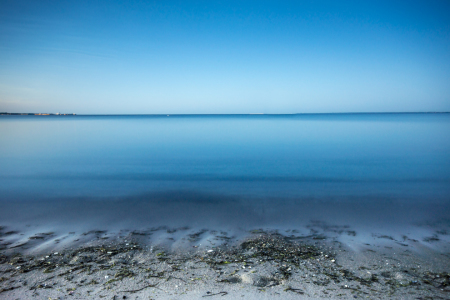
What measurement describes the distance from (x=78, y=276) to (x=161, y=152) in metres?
16.5

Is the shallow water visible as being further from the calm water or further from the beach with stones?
the beach with stones

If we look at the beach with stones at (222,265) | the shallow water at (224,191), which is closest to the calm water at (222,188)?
the shallow water at (224,191)

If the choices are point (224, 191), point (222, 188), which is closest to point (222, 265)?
point (224, 191)

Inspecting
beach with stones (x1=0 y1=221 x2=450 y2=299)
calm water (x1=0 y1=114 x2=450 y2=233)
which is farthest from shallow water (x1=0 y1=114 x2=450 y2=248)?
beach with stones (x1=0 y1=221 x2=450 y2=299)

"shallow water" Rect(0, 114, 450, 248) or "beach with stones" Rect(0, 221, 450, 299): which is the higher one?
"beach with stones" Rect(0, 221, 450, 299)

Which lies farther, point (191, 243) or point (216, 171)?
point (216, 171)

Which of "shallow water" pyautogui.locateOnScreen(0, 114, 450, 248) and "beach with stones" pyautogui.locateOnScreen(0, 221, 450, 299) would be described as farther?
"shallow water" pyautogui.locateOnScreen(0, 114, 450, 248)

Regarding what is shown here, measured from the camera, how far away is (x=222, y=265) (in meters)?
4.57

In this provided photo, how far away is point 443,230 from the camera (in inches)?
250

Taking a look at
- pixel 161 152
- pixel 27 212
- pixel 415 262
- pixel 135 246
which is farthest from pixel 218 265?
pixel 161 152

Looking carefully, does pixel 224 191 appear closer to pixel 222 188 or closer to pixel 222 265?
pixel 222 188

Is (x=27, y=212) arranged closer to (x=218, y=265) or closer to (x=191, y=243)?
(x=191, y=243)

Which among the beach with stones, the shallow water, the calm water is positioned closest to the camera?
the beach with stones

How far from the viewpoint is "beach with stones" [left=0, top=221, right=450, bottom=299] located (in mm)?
3855
